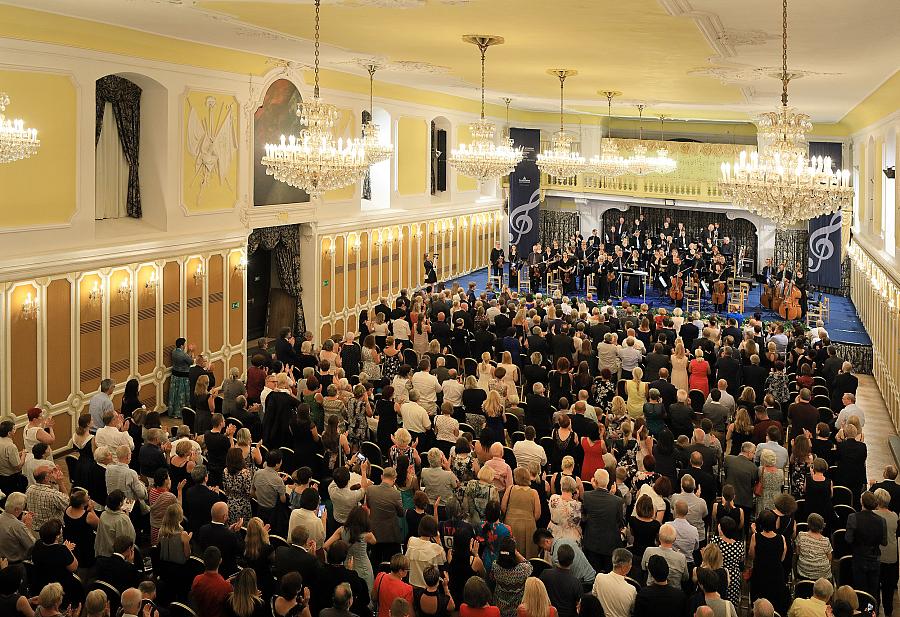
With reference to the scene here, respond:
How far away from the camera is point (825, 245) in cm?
2925

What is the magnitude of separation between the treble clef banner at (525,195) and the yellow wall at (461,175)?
174cm

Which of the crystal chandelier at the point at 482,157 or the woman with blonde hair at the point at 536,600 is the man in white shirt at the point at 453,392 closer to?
the woman with blonde hair at the point at 536,600

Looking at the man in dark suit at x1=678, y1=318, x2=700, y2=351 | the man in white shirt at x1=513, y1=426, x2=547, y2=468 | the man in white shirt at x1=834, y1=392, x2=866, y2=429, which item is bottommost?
the man in white shirt at x1=513, y1=426, x2=547, y2=468

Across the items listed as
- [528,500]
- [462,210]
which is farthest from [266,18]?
[462,210]

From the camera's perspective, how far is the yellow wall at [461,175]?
29.8m

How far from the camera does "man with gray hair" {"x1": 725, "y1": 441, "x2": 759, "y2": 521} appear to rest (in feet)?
31.2

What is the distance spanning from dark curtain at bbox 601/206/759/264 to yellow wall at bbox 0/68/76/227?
2205 cm

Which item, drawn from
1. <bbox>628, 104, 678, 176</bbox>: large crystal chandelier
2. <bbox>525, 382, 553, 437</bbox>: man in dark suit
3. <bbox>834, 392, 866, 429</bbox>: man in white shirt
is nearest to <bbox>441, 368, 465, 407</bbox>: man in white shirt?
<bbox>525, 382, 553, 437</bbox>: man in dark suit

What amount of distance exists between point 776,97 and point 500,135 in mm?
13559

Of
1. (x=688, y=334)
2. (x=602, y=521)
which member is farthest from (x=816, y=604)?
(x=688, y=334)

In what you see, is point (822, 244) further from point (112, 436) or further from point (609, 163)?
point (112, 436)

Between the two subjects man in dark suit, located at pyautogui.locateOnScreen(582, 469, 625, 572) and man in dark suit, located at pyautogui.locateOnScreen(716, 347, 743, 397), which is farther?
man in dark suit, located at pyautogui.locateOnScreen(716, 347, 743, 397)

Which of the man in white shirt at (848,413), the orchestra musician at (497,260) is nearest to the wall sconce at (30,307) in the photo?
the man in white shirt at (848,413)

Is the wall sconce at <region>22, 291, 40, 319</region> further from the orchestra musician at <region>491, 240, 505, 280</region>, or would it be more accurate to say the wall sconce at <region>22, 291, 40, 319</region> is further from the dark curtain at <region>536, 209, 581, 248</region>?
the dark curtain at <region>536, 209, 581, 248</region>
